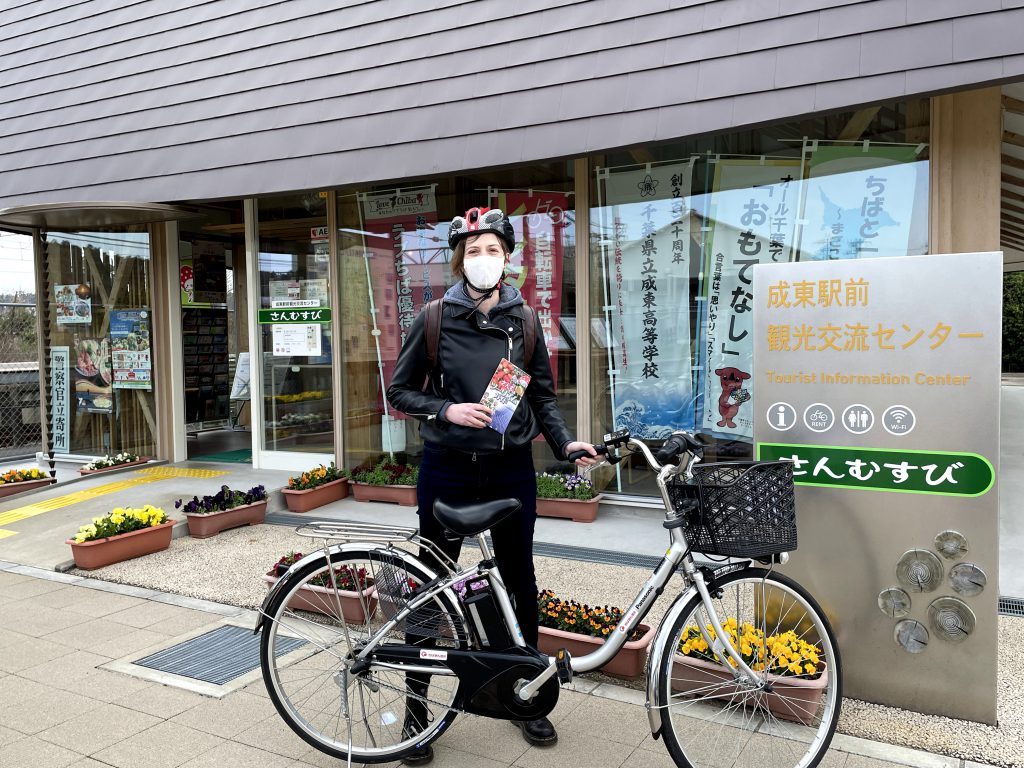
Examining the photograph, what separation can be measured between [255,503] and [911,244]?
543cm

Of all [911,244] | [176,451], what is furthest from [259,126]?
[911,244]

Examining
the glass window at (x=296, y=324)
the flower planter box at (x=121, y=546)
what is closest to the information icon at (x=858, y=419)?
the flower planter box at (x=121, y=546)

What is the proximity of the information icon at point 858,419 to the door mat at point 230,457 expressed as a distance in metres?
6.86

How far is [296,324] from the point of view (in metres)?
7.82

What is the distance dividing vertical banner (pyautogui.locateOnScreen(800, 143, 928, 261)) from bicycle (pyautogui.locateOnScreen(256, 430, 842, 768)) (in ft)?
11.0

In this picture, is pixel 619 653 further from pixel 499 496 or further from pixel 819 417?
pixel 819 417

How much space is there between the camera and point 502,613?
106 inches

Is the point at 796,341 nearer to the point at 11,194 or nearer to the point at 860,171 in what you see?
the point at 860,171

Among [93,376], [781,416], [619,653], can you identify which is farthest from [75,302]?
[781,416]

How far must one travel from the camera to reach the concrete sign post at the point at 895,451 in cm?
290

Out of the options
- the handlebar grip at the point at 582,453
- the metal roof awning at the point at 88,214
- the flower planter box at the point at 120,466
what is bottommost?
the flower planter box at the point at 120,466

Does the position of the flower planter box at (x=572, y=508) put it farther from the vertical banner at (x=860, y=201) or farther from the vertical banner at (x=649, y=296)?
the vertical banner at (x=860, y=201)

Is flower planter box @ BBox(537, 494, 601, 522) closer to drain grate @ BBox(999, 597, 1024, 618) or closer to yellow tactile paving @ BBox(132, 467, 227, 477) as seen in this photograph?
drain grate @ BBox(999, 597, 1024, 618)

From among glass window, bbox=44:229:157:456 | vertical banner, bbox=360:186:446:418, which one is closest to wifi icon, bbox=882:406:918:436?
vertical banner, bbox=360:186:446:418
